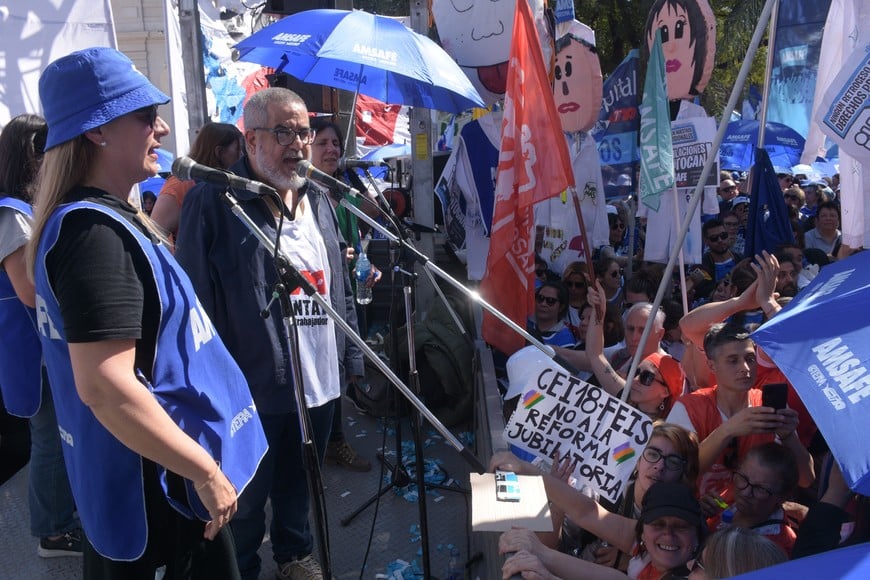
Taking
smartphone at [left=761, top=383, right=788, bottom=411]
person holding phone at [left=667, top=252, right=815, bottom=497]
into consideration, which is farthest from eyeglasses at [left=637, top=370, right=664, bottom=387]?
smartphone at [left=761, top=383, right=788, bottom=411]

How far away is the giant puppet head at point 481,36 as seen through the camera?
5.69 meters

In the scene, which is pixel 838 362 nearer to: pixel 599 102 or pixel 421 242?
pixel 421 242

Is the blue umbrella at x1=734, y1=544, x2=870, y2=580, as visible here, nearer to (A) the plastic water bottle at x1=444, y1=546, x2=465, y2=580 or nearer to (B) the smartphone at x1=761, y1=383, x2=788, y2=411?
(B) the smartphone at x1=761, y1=383, x2=788, y2=411

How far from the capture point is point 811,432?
3143 millimetres

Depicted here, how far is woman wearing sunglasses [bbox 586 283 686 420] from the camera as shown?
3.54 meters

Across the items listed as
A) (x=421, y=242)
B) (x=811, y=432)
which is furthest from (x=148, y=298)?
(x=421, y=242)

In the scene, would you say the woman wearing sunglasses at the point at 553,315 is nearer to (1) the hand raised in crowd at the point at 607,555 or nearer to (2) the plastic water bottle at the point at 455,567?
(2) the plastic water bottle at the point at 455,567

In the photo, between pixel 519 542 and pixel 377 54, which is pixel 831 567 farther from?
pixel 377 54

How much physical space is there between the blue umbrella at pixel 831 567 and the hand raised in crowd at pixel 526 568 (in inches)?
51.4

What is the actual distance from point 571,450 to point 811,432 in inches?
53.1

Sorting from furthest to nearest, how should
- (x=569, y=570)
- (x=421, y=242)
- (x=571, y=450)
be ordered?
(x=421, y=242), (x=571, y=450), (x=569, y=570)

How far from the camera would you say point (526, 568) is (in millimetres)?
2059

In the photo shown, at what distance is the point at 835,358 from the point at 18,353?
2901 millimetres

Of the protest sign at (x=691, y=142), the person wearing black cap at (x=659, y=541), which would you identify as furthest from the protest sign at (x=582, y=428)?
the protest sign at (x=691, y=142)
